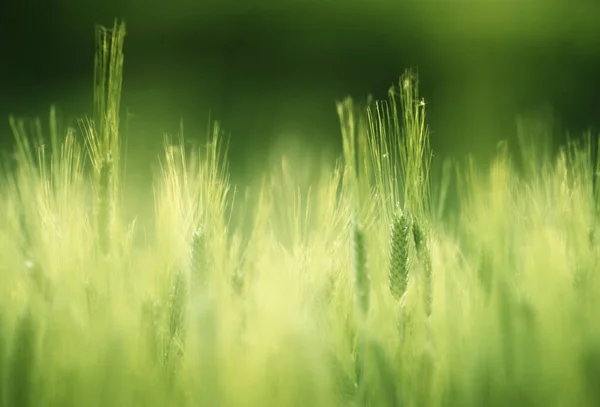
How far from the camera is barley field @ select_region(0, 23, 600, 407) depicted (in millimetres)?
703

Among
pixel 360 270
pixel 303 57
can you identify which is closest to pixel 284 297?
pixel 360 270

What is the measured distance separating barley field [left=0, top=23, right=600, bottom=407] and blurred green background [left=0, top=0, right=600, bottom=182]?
217 inches

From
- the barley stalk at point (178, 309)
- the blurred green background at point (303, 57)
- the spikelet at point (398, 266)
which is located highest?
the blurred green background at point (303, 57)

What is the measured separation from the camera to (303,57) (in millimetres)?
7758

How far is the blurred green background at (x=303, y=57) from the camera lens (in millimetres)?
6820

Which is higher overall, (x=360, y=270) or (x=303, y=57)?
(x=303, y=57)

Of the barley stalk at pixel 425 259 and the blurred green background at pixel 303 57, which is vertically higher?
the blurred green background at pixel 303 57

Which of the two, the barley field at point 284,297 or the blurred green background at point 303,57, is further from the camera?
the blurred green background at point 303,57

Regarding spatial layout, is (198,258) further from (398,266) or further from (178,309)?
(398,266)

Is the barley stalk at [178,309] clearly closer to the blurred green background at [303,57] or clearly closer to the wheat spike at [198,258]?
the wheat spike at [198,258]

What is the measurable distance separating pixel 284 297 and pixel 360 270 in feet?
0.30

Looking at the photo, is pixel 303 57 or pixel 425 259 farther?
pixel 303 57

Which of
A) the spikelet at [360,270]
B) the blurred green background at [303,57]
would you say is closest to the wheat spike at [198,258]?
the spikelet at [360,270]

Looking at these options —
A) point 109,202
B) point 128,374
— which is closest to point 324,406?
point 128,374
